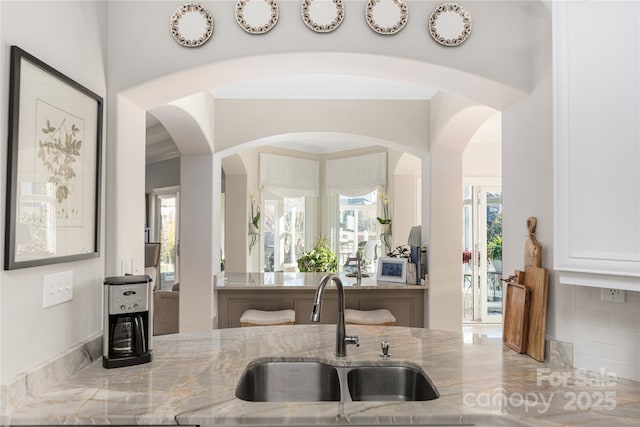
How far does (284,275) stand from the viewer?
4.64m

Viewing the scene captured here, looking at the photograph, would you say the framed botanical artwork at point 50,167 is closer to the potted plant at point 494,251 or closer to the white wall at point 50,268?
the white wall at point 50,268

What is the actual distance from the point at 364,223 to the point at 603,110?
19.0ft

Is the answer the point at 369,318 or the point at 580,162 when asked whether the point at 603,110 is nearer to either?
the point at 580,162

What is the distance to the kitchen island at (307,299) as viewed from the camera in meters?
4.04

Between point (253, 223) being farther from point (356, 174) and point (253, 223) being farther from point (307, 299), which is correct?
point (307, 299)

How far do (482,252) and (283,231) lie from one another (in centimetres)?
313

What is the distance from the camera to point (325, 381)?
71.7 inches

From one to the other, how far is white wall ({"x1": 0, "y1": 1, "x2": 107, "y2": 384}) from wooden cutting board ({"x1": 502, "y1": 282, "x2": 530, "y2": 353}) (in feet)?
5.91

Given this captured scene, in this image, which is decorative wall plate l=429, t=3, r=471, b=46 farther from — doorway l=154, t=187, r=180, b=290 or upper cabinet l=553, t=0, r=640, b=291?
doorway l=154, t=187, r=180, b=290

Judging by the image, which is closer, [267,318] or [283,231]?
[267,318]

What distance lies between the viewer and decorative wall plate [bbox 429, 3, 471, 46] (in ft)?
6.43

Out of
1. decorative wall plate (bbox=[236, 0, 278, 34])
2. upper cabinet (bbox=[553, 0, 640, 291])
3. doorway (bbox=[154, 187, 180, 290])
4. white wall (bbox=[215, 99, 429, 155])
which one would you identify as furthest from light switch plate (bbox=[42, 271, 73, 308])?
doorway (bbox=[154, 187, 180, 290])

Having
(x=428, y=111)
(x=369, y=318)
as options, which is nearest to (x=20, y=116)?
(x=369, y=318)

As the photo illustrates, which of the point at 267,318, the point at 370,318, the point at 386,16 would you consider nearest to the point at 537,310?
the point at 386,16
